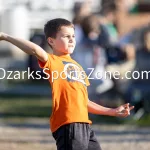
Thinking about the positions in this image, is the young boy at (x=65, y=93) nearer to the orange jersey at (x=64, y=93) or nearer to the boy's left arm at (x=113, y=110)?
the orange jersey at (x=64, y=93)

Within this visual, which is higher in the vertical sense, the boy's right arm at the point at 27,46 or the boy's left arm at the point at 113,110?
the boy's right arm at the point at 27,46

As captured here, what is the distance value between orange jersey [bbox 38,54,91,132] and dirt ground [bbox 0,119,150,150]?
2.86 metres

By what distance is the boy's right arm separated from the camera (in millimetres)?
6004

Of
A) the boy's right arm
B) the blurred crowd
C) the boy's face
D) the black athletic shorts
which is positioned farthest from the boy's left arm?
the blurred crowd

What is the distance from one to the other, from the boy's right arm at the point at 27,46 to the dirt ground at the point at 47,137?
3.06m

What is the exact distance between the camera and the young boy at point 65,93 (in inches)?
250

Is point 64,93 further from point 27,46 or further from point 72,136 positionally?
point 27,46

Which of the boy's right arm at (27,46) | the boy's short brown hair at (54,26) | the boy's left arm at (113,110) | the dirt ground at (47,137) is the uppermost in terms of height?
the boy's short brown hair at (54,26)

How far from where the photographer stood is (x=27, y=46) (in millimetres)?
6121

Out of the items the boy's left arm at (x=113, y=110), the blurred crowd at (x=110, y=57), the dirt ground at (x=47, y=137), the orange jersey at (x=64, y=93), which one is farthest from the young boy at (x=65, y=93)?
the blurred crowd at (x=110, y=57)

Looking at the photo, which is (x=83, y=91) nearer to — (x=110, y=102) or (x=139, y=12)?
(x=110, y=102)

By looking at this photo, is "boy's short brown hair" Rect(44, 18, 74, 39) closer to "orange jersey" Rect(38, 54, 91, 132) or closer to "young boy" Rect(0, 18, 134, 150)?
"young boy" Rect(0, 18, 134, 150)

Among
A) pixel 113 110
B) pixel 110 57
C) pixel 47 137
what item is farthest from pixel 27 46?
pixel 110 57

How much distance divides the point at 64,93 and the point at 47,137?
3.91 m
